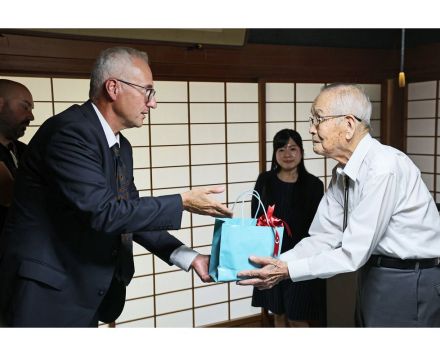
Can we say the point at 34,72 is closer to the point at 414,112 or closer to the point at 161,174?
the point at 161,174

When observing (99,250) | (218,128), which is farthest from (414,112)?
(99,250)

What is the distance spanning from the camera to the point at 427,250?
187cm

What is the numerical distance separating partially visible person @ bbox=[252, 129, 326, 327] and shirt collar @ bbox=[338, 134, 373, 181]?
150 cm

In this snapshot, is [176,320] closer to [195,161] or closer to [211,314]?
[211,314]

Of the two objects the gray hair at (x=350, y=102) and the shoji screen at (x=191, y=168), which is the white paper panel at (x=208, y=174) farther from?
the gray hair at (x=350, y=102)

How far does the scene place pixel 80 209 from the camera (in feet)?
5.07

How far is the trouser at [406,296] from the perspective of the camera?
74.4 inches

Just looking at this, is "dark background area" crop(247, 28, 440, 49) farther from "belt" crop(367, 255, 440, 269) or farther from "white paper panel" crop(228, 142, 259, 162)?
"belt" crop(367, 255, 440, 269)

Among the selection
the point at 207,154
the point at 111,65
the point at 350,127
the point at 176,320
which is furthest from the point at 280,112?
the point at 111,65

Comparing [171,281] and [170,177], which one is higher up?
[170,177]

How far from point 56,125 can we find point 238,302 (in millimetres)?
2983

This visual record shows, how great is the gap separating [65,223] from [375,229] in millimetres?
1159

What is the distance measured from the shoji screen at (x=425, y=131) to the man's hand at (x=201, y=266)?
3.31 meters

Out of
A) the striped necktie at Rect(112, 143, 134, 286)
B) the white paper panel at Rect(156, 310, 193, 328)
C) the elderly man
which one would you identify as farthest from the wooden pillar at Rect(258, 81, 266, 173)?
the striped necktie at Rect(112, 143, 134, 286)
